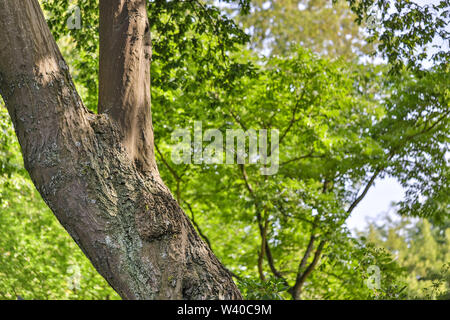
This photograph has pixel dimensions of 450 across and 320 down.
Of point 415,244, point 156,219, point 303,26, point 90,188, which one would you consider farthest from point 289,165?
point 303,26

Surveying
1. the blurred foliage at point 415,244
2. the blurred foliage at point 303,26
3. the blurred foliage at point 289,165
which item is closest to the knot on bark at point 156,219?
the blurred foliage at point 289,165

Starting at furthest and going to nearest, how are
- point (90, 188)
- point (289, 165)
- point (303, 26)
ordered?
point (303, 26) → point (289, 165) → point (90, 188)

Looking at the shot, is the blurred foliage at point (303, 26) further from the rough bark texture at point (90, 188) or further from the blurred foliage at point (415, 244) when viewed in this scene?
the rough bark texture at point (90, 188)

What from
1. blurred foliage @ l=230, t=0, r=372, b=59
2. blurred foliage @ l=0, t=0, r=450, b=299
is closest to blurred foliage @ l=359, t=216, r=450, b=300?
blurred foliage @ l=0, t=0, r=450, b=299

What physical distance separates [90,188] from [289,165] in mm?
6145

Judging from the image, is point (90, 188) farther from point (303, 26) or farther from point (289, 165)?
point (303, 26)

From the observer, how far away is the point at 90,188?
7.91 ft

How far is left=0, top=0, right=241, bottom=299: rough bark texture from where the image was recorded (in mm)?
2369

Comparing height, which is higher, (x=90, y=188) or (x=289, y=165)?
(x=289, y=165)

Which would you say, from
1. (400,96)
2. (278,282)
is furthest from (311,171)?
(278,282)
